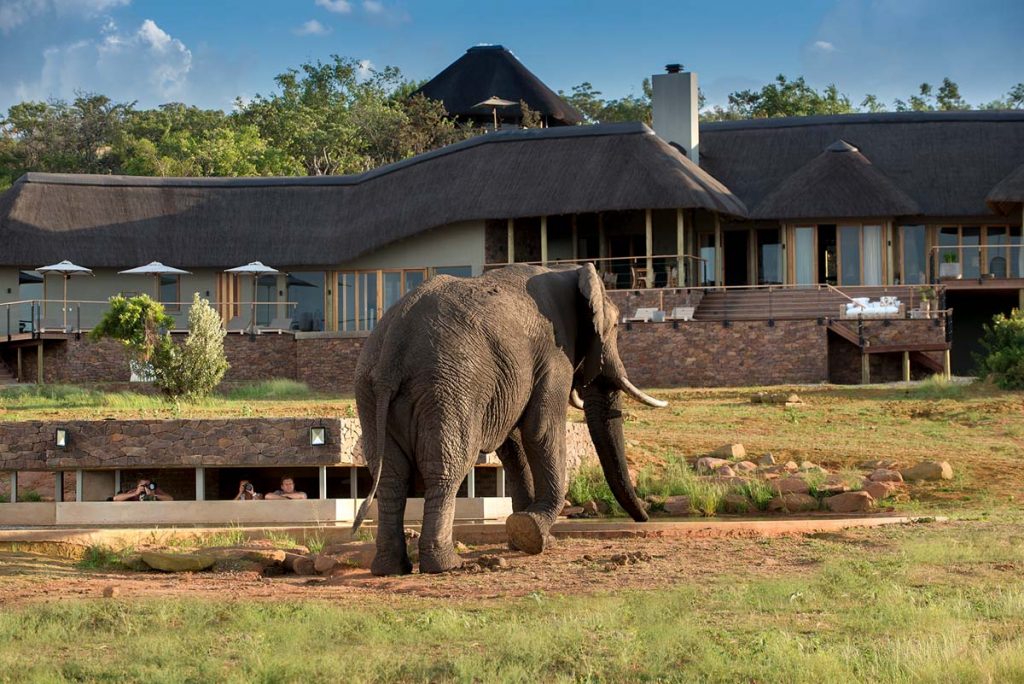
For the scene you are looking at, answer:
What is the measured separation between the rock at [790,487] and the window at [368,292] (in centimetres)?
2087

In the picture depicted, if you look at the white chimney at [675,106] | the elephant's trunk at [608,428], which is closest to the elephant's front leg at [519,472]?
the elephant's trunk at [608,428]

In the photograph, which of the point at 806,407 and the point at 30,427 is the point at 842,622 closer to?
the point at 30,427

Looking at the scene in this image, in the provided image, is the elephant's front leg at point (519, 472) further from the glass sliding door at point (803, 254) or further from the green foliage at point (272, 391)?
the glass sliding door at point (803, 254)

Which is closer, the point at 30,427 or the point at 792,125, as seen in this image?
the point at 30,427

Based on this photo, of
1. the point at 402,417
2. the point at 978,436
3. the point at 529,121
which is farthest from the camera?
the point at 529,121

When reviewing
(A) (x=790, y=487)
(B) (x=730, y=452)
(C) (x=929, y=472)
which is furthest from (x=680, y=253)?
(A) (x=790, y=487)

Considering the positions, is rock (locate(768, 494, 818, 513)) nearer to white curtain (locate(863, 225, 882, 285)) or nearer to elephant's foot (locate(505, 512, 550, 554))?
elephant's foot (locate(505, 512, 550, 554))

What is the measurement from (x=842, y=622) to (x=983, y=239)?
30310mm

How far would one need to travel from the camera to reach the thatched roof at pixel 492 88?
5794 centimetres

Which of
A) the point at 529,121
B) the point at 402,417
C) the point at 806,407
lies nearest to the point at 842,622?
the point at 402,417

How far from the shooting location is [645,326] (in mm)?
29125

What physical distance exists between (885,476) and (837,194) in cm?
1883

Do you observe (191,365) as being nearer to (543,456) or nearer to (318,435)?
(318,435)

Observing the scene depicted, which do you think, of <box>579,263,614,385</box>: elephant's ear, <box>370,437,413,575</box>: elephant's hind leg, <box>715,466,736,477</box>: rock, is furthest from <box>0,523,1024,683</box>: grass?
<box>715,466,736,477</box>: rock
